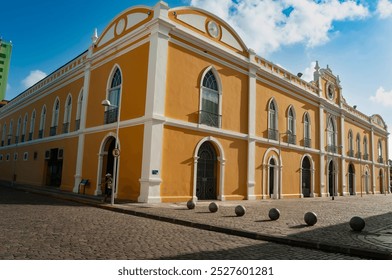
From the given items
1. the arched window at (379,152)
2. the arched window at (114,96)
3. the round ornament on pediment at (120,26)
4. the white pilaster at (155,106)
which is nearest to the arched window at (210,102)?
the white pilaster at (155,106)

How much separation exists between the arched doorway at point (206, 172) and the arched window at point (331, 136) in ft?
52.0

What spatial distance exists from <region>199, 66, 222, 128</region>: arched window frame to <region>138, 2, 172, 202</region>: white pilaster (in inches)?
106

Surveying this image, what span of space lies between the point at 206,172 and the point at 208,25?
8.34m

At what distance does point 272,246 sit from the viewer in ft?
20.1

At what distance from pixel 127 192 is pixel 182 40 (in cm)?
816

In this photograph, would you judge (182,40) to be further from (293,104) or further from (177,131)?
(293,104)

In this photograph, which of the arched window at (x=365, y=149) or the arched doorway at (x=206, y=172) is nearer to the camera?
the arched doorway at (x=206, y=172)

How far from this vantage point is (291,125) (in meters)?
23.0

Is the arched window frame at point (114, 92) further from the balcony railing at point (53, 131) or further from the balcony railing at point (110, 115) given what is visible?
the balcony railing at point (53, 131)

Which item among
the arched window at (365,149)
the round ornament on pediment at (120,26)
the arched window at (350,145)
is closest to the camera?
the round ornament on pediment at (120,26)

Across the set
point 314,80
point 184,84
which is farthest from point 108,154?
point 314,80

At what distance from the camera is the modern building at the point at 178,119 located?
14227 millimetres

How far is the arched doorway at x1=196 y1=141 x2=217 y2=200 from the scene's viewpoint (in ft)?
51.7

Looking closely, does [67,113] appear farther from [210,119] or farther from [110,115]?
[210,119]
